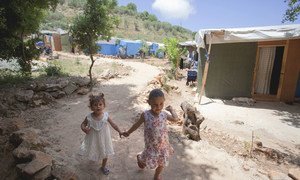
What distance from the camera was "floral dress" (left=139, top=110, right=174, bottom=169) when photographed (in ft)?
9.56

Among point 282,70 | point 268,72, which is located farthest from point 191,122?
point 282,70

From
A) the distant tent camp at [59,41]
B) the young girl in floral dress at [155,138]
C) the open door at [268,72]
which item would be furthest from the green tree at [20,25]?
the distant tent camp at [59,41]

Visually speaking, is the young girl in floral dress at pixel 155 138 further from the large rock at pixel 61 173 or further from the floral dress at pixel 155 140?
the large rock at pixel 61 173

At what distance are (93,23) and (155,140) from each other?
7.37 m

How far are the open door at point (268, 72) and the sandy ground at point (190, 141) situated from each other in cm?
63

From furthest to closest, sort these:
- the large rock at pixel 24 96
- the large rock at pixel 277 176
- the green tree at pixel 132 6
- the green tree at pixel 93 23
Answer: the green tree at pixel 132 6 < the green tree at pixel 93 23 < the large rock at pixel 24 96 < the large rock at pixel 277 176

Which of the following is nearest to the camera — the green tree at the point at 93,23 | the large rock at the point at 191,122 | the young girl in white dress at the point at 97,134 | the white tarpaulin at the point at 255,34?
the young girl in white dress at the point at 97,134

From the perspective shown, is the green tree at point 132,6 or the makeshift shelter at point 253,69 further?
the green tree at point 132,6

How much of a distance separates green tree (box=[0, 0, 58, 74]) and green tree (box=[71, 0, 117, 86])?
126 cm

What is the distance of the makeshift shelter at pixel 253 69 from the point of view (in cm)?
869

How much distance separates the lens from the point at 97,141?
3094 mm

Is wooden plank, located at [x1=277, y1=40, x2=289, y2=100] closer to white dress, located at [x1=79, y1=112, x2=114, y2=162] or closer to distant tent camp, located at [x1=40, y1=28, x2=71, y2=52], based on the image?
white dress, located at [x1=79, y1=112, x2=114, y2=162]

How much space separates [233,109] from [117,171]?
552cm

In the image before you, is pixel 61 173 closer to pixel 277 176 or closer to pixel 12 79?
pixel 277 176
